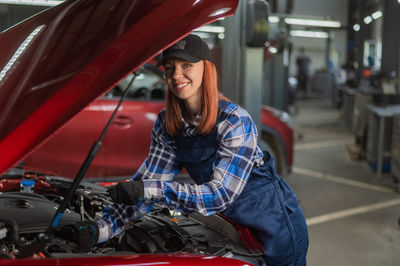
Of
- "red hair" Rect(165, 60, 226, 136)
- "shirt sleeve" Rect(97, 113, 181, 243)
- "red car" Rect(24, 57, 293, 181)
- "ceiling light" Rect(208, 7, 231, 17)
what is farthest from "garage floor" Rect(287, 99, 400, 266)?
"ceiling light" Rect(208, 7, 231, 17)

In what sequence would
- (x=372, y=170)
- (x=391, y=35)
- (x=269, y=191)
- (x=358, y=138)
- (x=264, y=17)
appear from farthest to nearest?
(x=391, y=35) → (x=358, y=138) → (x=372, y=170) → (x=264, y=17) → (x=269, y=191)

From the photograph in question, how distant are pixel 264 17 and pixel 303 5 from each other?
975 inches

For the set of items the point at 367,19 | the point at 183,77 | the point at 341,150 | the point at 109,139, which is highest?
the point at 367,19

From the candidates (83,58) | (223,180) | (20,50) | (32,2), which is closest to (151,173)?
(223,180)

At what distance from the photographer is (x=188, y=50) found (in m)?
1.94

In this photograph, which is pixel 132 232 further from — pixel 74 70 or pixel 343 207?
pixel 343 207

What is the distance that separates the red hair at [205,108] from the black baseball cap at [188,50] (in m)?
0.10

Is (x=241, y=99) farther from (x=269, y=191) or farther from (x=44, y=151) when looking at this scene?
(x=269, y=191)

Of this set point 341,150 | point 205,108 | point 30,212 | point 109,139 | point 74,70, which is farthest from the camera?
point 341,150

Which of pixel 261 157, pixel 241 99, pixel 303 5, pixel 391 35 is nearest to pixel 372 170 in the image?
pixel 241 99

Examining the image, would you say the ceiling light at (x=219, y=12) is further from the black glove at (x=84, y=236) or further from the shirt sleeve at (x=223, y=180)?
the black glove at (x=84, y=236)

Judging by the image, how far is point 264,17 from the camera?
4648mm

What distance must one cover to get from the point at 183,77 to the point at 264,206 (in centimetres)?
63

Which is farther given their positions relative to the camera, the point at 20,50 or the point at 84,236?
the point at 84,236
